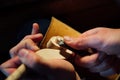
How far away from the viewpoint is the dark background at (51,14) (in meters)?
1.09

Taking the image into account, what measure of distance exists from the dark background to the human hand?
1.54ft

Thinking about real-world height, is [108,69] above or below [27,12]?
below

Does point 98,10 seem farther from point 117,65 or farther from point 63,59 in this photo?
point 63,59

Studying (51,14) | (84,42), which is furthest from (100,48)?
(51,14)

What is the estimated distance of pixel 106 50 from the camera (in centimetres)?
67

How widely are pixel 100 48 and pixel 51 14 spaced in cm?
55

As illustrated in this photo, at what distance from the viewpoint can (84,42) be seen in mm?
662

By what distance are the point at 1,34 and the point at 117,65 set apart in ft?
2.13

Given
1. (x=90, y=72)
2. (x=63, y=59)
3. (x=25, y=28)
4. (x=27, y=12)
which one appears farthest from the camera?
(x=27, y=12)

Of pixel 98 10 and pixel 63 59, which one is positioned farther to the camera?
pixel 98 10

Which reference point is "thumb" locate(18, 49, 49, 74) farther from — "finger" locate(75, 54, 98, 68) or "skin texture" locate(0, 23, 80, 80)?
"finger" locate(75, 54, 98, 68)

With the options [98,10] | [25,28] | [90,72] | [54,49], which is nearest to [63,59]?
[54,49]

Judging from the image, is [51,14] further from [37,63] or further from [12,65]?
[37,63]

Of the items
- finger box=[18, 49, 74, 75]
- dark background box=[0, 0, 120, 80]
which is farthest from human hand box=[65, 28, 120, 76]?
dark background box=[0, 0, 120, 80]
